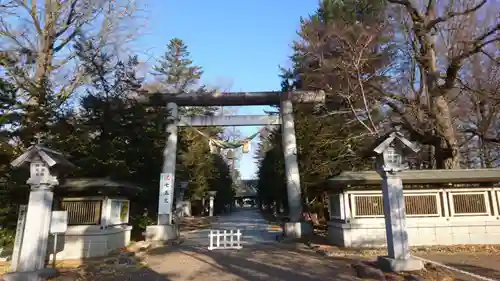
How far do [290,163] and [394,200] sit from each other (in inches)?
326

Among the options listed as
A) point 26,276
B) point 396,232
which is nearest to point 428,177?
point 396,232

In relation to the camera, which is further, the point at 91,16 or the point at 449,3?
the point at 91,16

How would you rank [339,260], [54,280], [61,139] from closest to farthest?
[54,280] → [339,260] → [61,139]

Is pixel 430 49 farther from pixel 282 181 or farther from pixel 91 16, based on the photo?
pixel 91 16

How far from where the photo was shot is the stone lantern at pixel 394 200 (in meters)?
8.15

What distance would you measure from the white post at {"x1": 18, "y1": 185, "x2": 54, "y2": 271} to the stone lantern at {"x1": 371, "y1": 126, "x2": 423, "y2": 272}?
8.38 metres

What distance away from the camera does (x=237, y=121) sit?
18.2 metres

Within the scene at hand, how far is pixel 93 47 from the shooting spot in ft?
56.6

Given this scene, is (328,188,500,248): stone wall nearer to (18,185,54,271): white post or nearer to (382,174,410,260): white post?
(382,174,410,260): white post

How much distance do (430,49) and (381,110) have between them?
13.2ft

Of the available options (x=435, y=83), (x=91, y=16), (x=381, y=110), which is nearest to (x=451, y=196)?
(x=435, y=83)

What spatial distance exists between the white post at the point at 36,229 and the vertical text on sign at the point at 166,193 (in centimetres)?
758

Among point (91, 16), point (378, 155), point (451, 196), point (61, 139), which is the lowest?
point (451, 196)

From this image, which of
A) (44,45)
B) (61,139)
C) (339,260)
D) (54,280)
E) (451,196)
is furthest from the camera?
(44,45)
